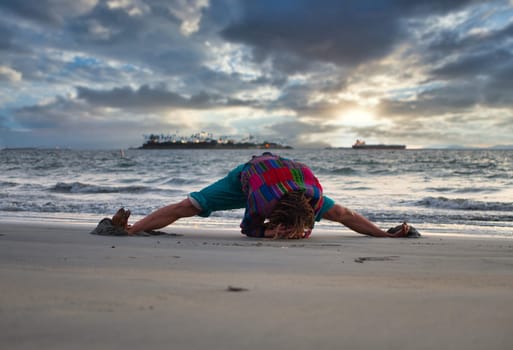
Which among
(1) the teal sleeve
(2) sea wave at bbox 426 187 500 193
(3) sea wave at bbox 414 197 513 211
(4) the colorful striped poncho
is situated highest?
(4) the colorful striped poncho

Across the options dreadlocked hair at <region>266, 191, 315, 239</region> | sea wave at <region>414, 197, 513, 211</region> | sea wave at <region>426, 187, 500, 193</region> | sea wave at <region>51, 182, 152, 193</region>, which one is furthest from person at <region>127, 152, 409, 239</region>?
sea wave at <region>426, 187, 500, 193</region>

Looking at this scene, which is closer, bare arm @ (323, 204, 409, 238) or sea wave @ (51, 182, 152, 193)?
bare arm @ (323, 204, 409, 238)

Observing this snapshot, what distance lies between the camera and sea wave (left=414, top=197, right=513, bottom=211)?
298 inches

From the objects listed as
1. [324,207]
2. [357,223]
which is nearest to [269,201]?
[324,207]

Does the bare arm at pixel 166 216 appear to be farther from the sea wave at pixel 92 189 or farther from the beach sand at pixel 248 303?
the sea wave at pixel 92 189

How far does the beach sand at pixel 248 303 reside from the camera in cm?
103

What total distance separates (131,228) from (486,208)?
22.3 feet

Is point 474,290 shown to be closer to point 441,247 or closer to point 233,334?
point 233,334

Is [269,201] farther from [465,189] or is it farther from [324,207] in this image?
[465,189]

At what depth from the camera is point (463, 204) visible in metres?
7.93

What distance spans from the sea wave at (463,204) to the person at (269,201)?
503 cm

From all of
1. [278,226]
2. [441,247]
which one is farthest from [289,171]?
[441,247]

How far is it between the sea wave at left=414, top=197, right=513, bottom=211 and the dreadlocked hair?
18.4 ft

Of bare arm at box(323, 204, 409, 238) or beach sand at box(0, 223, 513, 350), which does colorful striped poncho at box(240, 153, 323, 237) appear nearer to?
bare arm at box(323, 204, 409, 238)
